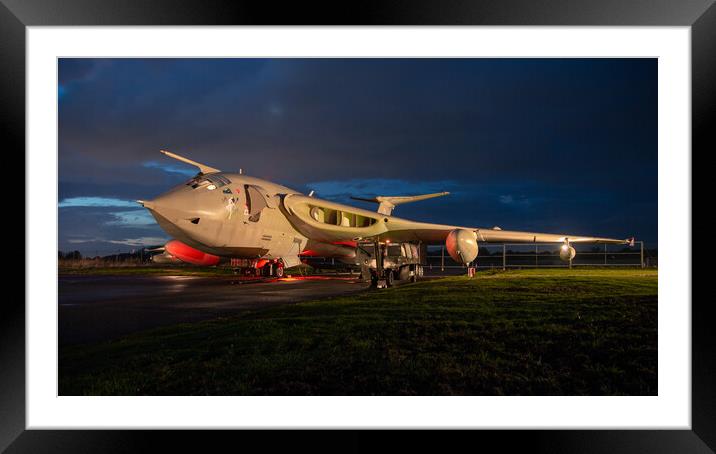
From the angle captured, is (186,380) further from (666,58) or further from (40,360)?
(666,58)

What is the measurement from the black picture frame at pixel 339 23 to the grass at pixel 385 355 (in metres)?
0.45

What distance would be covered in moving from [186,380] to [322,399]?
1.38 meters

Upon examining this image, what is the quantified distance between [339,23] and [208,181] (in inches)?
416

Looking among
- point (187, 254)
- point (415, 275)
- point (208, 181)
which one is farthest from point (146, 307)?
point (415, 275)

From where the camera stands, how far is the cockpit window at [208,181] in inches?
523

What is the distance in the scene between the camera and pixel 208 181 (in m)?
13.5

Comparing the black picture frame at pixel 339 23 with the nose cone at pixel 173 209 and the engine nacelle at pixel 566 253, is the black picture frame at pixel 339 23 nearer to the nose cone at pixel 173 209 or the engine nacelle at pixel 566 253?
the nose cone at pixel 173 209

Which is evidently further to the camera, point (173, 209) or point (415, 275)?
point (415, 275)

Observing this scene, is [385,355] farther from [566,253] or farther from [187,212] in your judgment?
[566,253]

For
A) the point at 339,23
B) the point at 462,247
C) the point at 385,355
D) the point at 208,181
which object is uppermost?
the point at 339,23

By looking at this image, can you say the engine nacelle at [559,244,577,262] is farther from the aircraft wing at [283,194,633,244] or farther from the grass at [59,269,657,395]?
the grass at [59,269,657,395]

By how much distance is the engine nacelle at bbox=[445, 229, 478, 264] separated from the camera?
38.6ft

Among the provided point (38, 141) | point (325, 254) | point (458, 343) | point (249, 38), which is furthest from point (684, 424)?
point (325, 254)

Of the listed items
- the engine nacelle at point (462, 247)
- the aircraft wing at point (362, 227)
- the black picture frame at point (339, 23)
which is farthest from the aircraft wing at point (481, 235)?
the black picture frame at point (339, 23)
